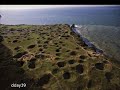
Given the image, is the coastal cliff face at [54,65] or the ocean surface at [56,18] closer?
the coastal cliff face at [54,65]

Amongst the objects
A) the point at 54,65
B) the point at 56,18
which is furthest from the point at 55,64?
the point at 56,18

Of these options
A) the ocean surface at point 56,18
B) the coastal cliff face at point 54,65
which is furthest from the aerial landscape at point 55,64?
the ocean surface at point 56,18

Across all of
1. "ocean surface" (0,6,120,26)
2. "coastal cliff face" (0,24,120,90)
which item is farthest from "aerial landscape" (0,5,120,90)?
"ocean surface" (0,6,120,26)

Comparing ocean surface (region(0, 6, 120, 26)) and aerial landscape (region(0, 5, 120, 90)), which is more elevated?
aerial landscape (region(0, 5, 120, 90))

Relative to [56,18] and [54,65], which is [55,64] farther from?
[56,18]

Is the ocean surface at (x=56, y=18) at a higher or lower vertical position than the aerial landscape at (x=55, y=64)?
lower

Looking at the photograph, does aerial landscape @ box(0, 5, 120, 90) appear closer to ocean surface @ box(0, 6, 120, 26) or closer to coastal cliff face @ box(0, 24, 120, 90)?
coastal cliff face @ box(0, 24, 120, 90)

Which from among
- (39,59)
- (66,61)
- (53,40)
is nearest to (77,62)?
(66,61)

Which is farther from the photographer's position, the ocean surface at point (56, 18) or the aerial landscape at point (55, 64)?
the ocean surface at point (56, 18)

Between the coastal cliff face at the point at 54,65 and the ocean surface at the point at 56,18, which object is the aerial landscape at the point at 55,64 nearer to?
the coastal cliff face at the point at 54,65
